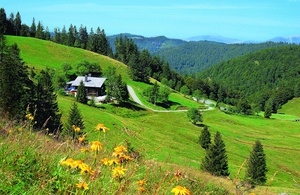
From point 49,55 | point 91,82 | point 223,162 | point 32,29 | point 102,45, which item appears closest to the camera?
point 223,162

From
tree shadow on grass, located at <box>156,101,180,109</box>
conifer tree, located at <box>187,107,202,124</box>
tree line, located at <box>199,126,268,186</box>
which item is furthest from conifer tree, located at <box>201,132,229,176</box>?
tree shadow on grass, located at <box>156,101,180,109</box>

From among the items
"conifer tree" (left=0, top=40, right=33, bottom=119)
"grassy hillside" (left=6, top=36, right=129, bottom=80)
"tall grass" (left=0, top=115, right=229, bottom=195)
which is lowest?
"conifer tree" (left=0, top=40, right=33, bottom=119)

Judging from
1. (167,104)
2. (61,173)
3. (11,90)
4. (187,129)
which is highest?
(61,173)

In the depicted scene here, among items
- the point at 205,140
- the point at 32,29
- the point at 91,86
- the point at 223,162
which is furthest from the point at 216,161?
the point at 32,29

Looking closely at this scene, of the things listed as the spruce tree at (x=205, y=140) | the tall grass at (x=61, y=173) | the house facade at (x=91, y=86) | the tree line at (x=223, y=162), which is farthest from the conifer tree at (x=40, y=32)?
the tall grass at (x=61, y=173)

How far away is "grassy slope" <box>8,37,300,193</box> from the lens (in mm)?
56000

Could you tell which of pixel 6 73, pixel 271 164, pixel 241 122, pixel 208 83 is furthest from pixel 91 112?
pixel 208 83

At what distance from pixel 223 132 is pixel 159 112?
22.3 meters

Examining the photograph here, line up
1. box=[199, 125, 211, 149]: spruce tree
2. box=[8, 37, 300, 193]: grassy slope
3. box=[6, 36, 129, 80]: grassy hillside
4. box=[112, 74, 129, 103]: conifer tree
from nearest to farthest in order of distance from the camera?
box=[8, 37, 300, 193]: grassy slope, box=[199, 125, 211, 149]: spruce tree, box=[112, 74, 129, 103]: conifer tree, box=[6, 36, 129, 80]: grassy hillside

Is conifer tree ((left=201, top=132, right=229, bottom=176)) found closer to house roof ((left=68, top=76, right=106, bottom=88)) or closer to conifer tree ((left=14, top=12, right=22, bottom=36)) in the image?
house roof ((left=68, top=76, right=106, bottom=88))

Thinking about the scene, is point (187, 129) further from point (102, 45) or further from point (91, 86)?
point (102, 45)

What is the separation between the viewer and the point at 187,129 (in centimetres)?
8175

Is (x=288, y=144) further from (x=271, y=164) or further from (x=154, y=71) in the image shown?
(x=154, y=71)

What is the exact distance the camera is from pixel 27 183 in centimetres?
433
